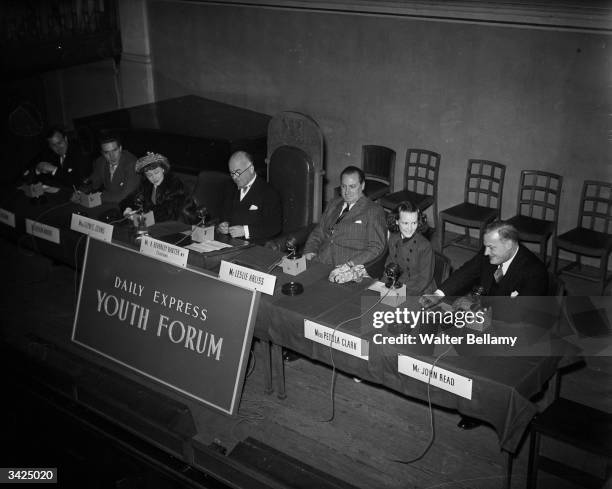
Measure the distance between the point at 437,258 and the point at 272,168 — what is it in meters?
1.76

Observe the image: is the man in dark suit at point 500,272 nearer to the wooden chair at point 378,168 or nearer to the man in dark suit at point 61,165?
the wooden chair at point 378,168

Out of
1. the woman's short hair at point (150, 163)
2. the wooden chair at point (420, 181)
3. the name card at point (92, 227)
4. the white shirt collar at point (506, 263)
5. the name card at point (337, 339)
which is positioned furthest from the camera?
the wooden chair at point (420, 181)

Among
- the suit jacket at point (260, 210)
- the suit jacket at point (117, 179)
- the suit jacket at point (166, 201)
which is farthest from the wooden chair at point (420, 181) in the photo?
the suit jacket at point (117, 179)

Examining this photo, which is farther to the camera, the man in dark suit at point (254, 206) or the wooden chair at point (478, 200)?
the wooden chair at point (478, 200)

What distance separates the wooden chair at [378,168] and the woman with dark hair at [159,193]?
6.40ft

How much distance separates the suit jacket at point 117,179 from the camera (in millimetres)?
5535

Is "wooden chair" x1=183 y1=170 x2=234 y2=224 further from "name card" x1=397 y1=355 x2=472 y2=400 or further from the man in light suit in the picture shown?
"name card" x1=397 y1=355 x2=472 y2=400

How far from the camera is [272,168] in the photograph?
17.7 ft

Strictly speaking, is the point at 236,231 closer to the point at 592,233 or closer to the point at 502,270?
the point at 502,270

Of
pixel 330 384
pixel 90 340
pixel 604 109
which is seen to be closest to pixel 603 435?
pixel 330 384

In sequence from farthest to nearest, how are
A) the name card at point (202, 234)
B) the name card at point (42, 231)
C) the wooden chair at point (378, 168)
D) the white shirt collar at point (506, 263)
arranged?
the wooden chair at point (378, 168) < the name card at point (42, 231) < the name card at point (202, 234) < the white shirt collar at point (506, 263)

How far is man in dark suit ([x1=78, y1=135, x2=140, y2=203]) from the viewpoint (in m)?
5.54

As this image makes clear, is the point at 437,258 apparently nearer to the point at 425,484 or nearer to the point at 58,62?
the point at 425,484

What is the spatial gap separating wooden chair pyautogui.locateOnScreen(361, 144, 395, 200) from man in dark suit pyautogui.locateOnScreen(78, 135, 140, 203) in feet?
7.05
